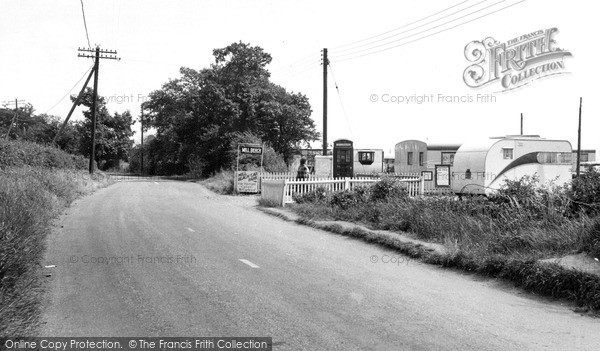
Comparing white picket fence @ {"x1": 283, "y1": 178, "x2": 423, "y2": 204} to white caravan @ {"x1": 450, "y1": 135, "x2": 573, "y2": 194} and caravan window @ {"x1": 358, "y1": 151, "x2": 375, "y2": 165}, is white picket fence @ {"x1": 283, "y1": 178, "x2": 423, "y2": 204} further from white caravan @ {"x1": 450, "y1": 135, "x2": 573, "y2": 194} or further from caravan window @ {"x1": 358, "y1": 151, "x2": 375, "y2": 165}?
caravan window @ {"x1": 358, "y1": 151, "x2": 375, "y2": 165}

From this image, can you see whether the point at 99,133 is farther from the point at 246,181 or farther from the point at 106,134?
the point at 246,181

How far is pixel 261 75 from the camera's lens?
169 ft

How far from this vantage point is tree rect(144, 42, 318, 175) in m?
48.4

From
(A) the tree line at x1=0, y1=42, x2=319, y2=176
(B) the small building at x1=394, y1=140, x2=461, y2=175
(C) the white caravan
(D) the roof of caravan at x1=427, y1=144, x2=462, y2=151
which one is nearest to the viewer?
(C) the white caravan

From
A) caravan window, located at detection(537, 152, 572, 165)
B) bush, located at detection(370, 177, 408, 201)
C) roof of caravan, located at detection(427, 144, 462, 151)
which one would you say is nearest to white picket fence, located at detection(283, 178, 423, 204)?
bush, located at detection(370, 177, 408, 201)

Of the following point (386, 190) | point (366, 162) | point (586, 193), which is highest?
point (366, 162)

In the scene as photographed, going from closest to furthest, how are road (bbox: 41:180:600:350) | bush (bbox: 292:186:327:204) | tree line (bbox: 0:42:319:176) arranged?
road (bbox: 41:180:600:350) → bush (bbox: 292:186:327:204) → tree line (bbox: 0:42:319:176)

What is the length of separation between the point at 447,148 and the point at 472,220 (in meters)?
29.8

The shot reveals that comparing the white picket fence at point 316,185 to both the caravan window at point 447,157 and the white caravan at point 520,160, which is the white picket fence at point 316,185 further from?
the caravan window at point 447,157

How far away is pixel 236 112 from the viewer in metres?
47.5

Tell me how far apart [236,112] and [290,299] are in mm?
41839

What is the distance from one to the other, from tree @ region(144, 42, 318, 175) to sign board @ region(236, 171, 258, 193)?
17.8 meters

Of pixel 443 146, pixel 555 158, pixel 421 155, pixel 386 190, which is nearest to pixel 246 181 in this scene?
pixel 386 190

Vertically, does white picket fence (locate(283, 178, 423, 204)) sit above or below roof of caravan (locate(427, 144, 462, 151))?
below
